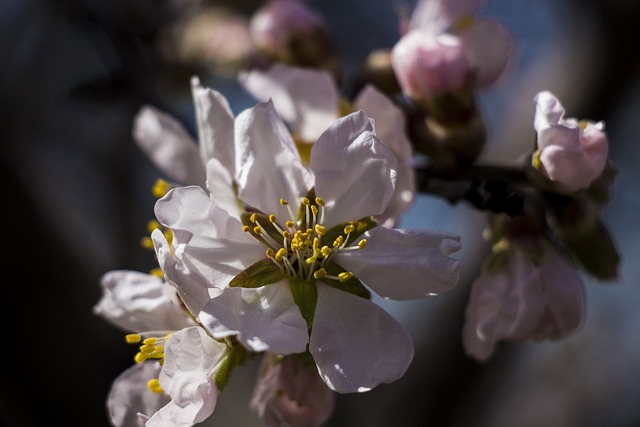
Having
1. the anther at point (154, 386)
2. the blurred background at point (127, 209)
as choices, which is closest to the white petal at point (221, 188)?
the anther at point (154, 386)

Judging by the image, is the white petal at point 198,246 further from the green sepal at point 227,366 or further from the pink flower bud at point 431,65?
the pink flower bud at point 431,65

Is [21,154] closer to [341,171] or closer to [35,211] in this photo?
[35,211]

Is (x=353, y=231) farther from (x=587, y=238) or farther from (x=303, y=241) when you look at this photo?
(x=587, y=238)

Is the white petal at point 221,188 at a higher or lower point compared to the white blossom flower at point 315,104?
higher

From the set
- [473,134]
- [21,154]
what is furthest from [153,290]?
[21,154]

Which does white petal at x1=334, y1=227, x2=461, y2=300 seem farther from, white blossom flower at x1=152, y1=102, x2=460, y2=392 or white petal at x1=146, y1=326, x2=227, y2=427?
white petal at x1=146, y1=326, x2=227, y2=427

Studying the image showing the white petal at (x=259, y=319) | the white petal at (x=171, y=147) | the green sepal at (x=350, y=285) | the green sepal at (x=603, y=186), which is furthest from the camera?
the white petal at (x=171, y=147)
